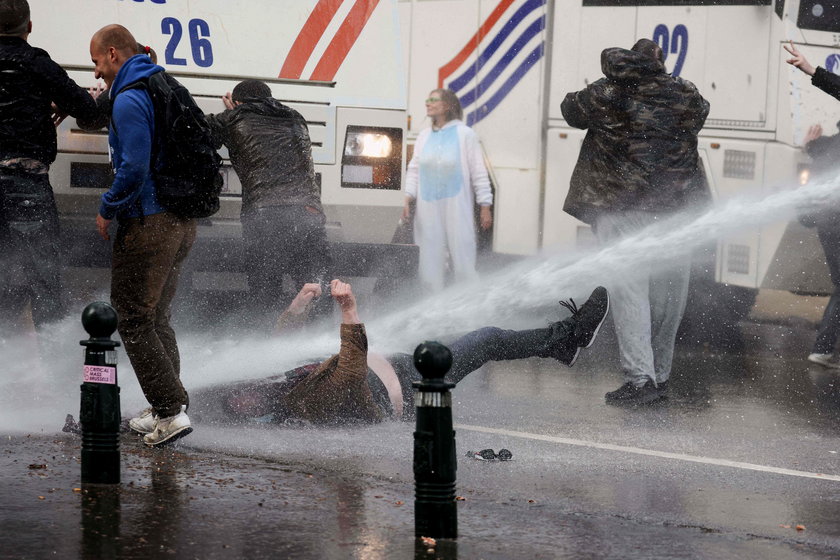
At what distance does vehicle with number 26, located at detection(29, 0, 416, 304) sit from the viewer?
30.2 ft

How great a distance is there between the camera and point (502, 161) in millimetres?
11922

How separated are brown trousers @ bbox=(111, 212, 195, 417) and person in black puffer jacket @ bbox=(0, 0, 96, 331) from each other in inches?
56.7

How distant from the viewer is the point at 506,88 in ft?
39.2

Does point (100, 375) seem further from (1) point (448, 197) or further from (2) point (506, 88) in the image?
(2) point (506, 88)

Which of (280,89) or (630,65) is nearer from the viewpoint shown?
(630,65)

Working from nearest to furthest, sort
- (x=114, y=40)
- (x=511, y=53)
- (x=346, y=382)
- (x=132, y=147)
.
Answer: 1. (x=132, y=147)
2. (x=114, y=40)
3. (x=346, y=382)
4. (x=511, y=53)

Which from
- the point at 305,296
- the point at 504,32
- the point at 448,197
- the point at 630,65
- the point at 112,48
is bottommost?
the point at 305,296

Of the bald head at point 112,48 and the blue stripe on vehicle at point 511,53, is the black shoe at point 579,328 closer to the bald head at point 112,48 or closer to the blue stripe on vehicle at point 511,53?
the bald head at point 112,48

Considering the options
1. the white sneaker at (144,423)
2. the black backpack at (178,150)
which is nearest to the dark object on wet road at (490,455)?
the white sneaker at (144,423)

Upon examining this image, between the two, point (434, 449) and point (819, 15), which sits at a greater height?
point (819, 15)

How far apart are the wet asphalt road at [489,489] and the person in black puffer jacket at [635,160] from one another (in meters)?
0.48

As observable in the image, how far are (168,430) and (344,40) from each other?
12.7 feet

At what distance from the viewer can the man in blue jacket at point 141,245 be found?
630 centimetres

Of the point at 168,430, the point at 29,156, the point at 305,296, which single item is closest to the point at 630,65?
the point at 305,296
